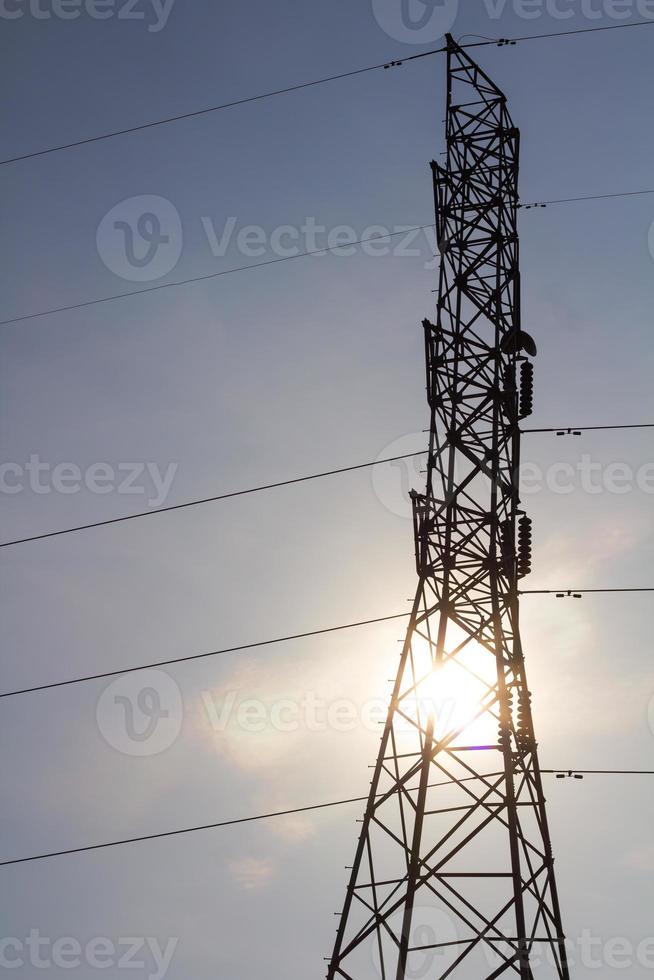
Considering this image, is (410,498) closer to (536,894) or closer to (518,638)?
(518,638)

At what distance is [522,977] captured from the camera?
21.4m

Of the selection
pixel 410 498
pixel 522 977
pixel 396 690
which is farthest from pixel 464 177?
pixel 522 977

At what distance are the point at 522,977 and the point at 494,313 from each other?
53.2ft

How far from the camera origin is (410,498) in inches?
1057


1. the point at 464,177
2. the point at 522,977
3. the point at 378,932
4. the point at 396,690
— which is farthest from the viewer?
the point at 464,177

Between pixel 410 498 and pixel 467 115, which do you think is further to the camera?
pixel 467 115

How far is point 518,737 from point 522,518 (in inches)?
215

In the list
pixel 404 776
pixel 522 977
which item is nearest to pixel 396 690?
pixel 404 776

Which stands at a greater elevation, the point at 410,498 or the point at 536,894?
the point at 410,498

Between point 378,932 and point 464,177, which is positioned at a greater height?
point 464,177

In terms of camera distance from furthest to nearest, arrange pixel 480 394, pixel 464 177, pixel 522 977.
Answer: pixel 464 177, pixel 480 394, pixel 522 977

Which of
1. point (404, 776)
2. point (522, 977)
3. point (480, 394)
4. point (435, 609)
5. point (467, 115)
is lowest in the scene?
point (522, 977)

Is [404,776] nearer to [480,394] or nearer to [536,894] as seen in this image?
[536,894]

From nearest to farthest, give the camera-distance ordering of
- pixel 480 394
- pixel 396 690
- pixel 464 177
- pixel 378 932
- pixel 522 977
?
pixel 522 977
pixel 378 932
pixel 396 690
pixel 480 394
pixel 464 177
